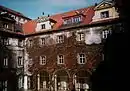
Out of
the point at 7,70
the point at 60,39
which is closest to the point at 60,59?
the point at 60,39

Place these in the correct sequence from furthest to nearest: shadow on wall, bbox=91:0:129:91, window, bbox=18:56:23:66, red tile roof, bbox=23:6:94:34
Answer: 1. window, bbox=18:56:23:66
2. red tile roof, bbox=23:6:94:34
3. shadow on wall, bbox=91:0:129:91

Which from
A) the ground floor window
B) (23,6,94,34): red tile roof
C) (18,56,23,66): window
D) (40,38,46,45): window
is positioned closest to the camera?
the ground floor window

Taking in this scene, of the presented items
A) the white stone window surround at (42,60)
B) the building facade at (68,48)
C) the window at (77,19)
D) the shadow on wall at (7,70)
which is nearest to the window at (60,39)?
the building facade at (68,48)

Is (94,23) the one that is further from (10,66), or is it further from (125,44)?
(10,66)

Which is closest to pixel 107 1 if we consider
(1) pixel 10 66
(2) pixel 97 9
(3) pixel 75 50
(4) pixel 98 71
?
(2) pixel 97 9

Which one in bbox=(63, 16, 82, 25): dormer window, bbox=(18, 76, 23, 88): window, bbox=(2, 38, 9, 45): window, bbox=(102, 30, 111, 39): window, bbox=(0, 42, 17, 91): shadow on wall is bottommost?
bbox=(18, 76, 23, 88): window

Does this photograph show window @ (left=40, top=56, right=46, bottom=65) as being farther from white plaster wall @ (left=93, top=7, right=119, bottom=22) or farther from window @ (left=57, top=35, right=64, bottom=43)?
white plaster wall @ (left=93, top=7, right=119, bottom=22)

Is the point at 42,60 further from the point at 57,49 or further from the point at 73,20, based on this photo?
the point at 73,20

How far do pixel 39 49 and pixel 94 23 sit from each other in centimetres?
939

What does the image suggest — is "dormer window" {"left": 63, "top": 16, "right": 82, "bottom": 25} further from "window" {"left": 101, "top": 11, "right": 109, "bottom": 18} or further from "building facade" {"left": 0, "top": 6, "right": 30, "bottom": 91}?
"building facade" {"left": 0, "top": 6, "right": 30, "bottom": 91}

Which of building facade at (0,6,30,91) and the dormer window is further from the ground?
the dormer window

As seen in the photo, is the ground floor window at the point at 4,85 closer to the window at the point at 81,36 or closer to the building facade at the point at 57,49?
the building facade at the point at 57,49

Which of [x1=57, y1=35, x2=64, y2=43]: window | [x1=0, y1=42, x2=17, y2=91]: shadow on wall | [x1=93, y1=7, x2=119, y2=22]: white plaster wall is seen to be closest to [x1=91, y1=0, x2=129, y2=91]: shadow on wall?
[x1=93, y1=7, x2=119, y2=22]: white plaster wall

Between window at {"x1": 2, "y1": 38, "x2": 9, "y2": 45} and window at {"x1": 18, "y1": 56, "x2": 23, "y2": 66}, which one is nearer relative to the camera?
window at {"x1": 2, "y1": 38, "x2": 9, "y2": 45}
